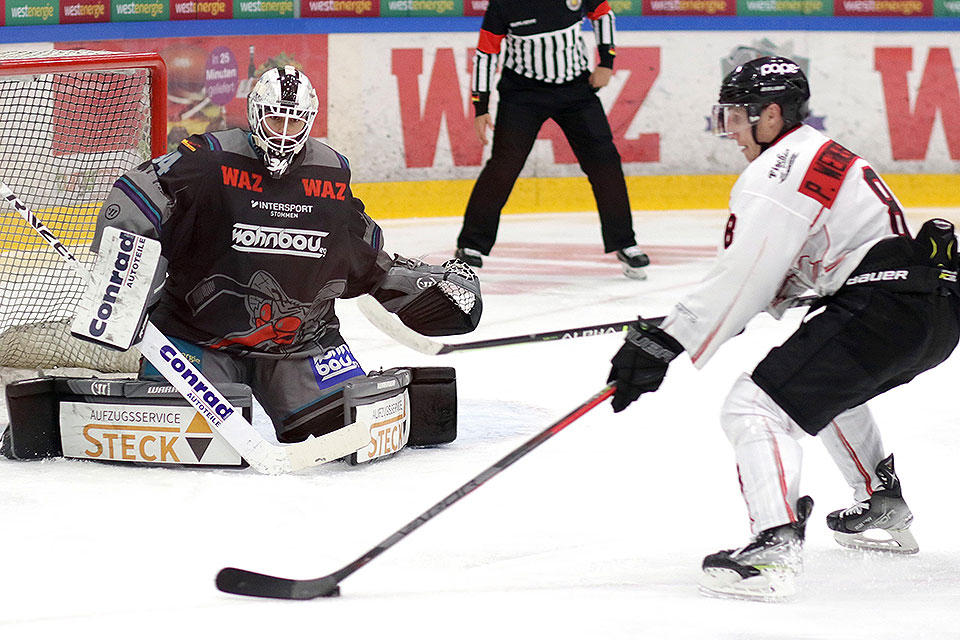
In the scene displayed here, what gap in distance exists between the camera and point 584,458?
10.4ft

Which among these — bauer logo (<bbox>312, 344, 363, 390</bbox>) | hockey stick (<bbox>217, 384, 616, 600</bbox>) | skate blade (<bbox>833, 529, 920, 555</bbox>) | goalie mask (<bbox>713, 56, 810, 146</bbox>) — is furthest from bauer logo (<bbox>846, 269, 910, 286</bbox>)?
bauer logo (<bbox>312, 344, 363, 390</bbox>)

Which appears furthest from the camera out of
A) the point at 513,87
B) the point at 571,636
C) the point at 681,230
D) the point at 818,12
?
the point at 818,12

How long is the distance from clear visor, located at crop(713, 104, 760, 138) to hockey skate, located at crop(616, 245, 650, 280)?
3363mm

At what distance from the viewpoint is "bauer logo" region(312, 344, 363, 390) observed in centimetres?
316

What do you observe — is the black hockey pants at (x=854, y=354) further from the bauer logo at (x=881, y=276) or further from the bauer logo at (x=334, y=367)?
the bauer logo at (x=334, y=367)

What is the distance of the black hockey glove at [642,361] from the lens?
7.18 feet

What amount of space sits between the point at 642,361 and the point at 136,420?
1282 mm

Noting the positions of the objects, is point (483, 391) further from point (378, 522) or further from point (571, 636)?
point (571, 636)

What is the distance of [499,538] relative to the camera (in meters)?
2.56

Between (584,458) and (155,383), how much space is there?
100 centimetres

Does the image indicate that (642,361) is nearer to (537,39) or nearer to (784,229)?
(784,229)

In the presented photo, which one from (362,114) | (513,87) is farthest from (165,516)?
(362,114)

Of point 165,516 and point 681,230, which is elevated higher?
point 165,516

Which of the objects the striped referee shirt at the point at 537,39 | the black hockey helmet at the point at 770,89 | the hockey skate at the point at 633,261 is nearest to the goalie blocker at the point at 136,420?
the black hockey helmet at the point at 770,89
